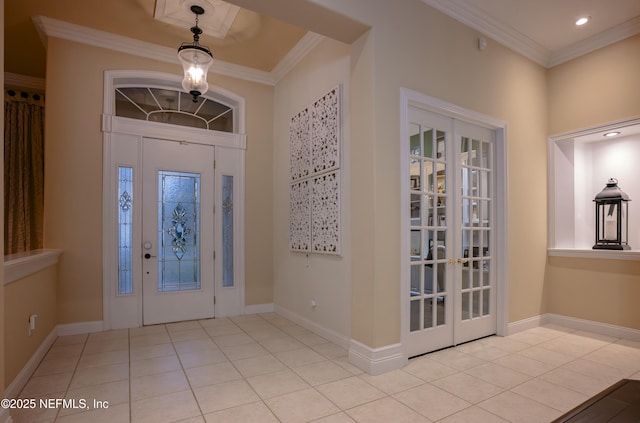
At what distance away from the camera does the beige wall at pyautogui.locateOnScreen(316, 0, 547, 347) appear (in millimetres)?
2852

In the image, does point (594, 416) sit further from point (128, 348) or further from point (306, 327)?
point (128, 348)

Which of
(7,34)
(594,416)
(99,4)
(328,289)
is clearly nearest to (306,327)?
(328,289)

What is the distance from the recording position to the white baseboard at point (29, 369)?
93.8 inches

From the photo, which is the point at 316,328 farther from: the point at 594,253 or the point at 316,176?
the point at 594,253

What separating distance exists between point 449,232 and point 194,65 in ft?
9.68

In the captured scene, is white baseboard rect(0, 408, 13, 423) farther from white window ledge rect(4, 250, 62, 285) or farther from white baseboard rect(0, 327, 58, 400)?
white window ledge rect(4, 250, 62, 285)

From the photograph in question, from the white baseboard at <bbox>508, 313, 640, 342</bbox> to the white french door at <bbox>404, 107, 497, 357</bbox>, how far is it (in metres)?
0.42

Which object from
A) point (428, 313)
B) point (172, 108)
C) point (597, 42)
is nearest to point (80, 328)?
point (172, 108)

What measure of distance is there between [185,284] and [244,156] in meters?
1.90

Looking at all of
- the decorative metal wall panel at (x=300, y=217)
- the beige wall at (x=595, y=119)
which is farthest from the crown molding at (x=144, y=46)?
the beige wall at (x=595, y=119)

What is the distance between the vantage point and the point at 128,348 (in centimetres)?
341

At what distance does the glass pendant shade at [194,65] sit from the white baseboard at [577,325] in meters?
4.17

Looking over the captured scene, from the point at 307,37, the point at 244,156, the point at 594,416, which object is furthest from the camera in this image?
the point at 244,156

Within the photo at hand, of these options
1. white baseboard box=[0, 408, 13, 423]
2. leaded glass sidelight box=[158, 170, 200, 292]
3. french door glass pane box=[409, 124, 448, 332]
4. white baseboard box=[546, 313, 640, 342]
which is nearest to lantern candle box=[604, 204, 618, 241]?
white baseboard box=[546, 313, 640, 342]
